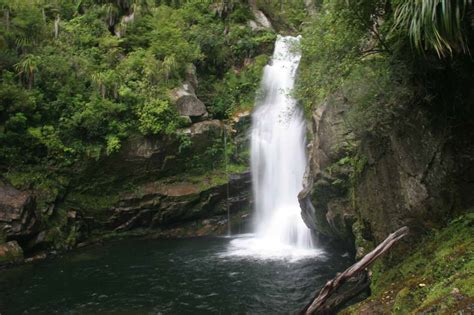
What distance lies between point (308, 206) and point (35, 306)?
9.63m

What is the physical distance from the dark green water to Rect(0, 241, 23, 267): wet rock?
0.66m

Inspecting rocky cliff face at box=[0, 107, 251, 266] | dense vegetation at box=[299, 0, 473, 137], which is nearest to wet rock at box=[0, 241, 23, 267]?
rocky cliff face at box=[0, 107, 251, 266]

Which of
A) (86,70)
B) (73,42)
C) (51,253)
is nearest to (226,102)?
(86,70)

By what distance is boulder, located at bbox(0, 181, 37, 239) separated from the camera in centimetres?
1669

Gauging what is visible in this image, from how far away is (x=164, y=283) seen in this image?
535 inches

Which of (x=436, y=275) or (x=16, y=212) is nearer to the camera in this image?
(x=436, y=275)

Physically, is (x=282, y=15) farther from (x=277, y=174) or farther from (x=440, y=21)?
(x=440, y=21)

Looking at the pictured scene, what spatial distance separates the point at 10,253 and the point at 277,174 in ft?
40.3

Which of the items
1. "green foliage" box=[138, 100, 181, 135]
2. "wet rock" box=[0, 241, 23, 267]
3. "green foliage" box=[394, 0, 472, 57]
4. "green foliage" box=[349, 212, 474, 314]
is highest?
"green foliage" box=[138, 100, 181, 135]

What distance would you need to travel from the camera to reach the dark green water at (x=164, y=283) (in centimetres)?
1159

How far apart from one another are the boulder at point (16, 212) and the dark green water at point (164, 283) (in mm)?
1636

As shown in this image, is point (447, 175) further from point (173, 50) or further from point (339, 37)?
point (173, 50)

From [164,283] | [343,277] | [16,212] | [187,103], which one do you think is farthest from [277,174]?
[343,277]

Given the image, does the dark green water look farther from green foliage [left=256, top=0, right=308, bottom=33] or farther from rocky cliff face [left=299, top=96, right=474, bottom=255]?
green foliage [left=256, top=0, right=308, bottom=33]
